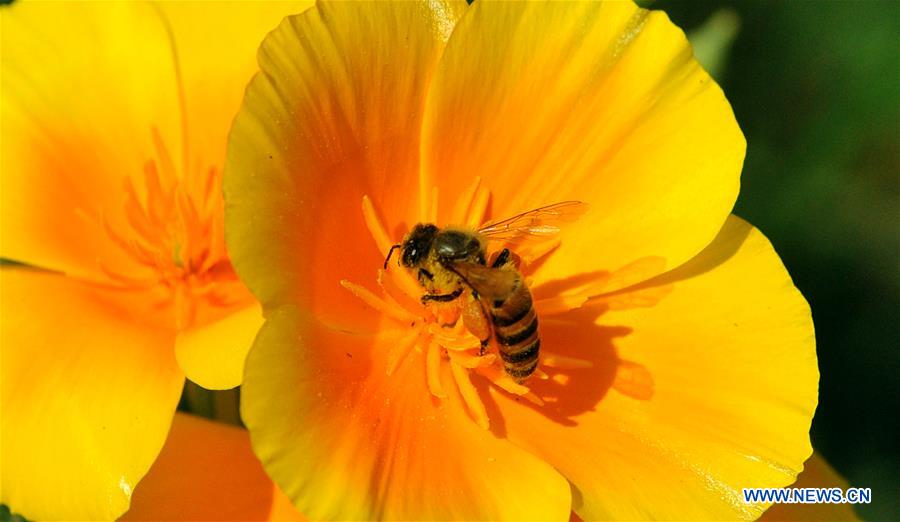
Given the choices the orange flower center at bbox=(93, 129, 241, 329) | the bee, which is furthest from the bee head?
the orange flower center at bbox=(93, 129, 241, 329)

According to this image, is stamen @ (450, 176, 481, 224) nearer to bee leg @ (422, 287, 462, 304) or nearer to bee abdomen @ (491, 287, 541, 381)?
bee leg @ (422, 287, 462, 304)

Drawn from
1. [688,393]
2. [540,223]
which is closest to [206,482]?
[540,223]

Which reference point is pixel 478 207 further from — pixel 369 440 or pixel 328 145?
pixel 369 440

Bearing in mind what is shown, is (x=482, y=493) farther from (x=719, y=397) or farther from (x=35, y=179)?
(x=35, y=179)

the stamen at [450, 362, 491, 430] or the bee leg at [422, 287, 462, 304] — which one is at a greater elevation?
the bee leg at [422, 287, 462, 304]

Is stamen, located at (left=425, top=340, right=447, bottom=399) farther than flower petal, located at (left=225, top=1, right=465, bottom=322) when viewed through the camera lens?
Yes

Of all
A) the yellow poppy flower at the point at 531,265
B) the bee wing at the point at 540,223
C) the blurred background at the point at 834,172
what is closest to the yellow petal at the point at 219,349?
the yellow poppy flower at the point at 531,265

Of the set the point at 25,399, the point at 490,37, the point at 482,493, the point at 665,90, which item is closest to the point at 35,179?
the point at 25,399
